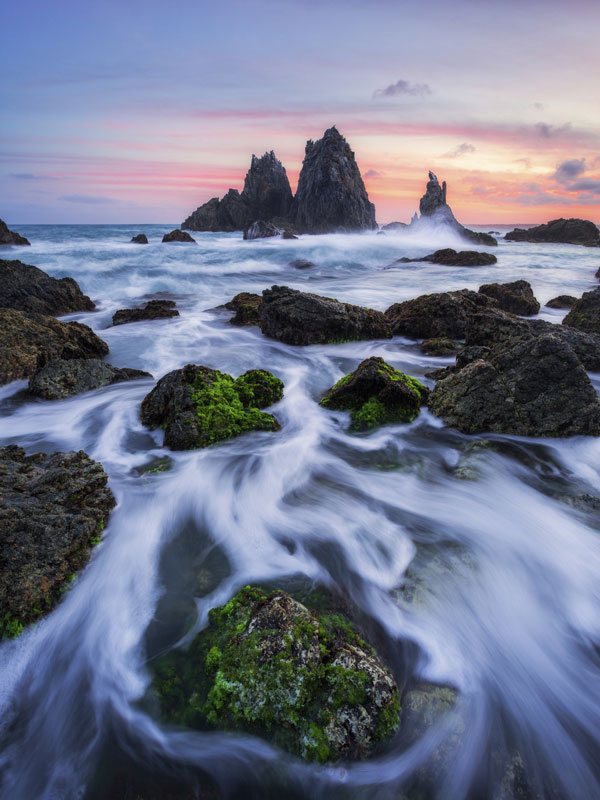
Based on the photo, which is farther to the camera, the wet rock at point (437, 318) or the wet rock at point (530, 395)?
the wet rock at point (437, 318)

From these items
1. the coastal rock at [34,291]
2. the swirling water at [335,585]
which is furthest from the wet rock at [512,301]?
the coastal rock at [34,291]

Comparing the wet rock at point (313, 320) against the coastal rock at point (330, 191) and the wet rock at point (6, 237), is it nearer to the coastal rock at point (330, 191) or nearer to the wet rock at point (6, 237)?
the wet rock at point (6, 237)

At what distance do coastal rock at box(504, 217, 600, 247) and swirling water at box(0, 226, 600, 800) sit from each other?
66.6 meters

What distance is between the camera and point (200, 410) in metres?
5.27

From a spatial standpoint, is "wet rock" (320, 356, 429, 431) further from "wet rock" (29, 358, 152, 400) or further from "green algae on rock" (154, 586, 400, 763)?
"wet rock" (29, 358, 152, 400)

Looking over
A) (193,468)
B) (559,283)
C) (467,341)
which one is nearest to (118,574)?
(193,468)

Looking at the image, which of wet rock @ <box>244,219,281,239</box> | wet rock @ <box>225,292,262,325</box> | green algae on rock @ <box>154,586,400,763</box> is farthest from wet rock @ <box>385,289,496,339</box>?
wet rock @ <box>244,219,281,239</box>

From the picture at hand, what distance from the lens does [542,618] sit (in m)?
2.95

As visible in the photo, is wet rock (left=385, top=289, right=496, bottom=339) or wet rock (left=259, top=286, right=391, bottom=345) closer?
wet rock (left=259, top=286, right=391, bottom=345)

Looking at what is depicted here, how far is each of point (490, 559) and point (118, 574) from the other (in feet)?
9.84

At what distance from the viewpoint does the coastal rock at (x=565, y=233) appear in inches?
2315

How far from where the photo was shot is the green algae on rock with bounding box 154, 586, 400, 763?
214 cm

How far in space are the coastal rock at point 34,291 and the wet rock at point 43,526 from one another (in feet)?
27.5

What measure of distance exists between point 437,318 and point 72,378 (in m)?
7.62
